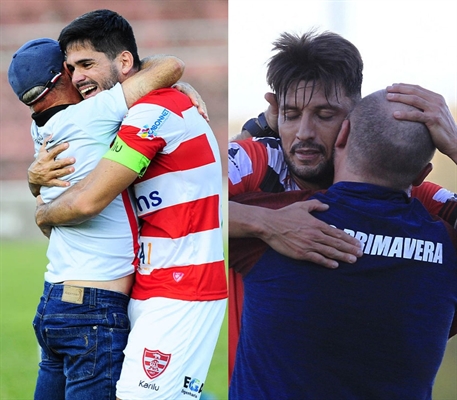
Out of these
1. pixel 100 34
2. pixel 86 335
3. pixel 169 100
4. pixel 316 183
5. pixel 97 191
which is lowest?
pixel 86 335

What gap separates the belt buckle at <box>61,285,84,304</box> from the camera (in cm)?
212

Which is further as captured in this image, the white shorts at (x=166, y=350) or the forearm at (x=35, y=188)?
the forearm at (x=35, y=188)

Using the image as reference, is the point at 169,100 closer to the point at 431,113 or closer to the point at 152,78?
the point at 152,78

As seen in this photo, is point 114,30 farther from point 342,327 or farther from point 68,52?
point 342,327

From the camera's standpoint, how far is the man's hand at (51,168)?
2.22m

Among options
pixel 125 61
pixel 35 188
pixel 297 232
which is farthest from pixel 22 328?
pixel 125 61

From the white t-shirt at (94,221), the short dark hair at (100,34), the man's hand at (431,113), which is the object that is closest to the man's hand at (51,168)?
the white t-shirt at (94,221)

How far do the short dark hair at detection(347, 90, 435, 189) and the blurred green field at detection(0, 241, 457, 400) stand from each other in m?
Result: 0.71

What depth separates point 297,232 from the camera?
261 centimetres

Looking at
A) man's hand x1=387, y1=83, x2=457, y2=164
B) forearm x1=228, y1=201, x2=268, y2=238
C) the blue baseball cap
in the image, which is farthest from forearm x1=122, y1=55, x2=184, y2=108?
man's hand x1=387, y1=83, x2=457, y2=164

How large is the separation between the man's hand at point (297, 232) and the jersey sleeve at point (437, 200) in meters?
0.31

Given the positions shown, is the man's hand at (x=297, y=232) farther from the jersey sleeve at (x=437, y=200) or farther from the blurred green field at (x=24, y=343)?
the blurred green field at (x=24, y=343)

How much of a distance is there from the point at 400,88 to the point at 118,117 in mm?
1075

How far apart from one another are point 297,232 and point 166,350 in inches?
29.2
